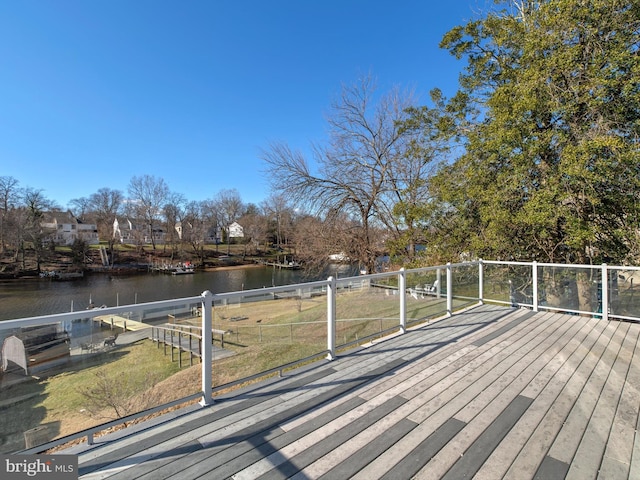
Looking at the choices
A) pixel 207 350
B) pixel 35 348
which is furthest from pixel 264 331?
pixel 35 348

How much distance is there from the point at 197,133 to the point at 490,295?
19941mm

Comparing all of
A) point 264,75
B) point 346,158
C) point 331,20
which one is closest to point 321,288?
point 346,158

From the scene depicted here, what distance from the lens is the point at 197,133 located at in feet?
65.8

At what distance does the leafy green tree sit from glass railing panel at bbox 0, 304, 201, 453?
7.50 meters

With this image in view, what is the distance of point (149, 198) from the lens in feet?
145

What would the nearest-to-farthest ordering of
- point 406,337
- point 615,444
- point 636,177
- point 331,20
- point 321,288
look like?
1. point 615,444
2. point 321,288
3. point 406,337
4. point 636,177
5. point 331,20

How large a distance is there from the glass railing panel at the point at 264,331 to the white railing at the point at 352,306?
0.01m

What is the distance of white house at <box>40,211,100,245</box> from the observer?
41656 millimetres

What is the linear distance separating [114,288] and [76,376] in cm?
3139

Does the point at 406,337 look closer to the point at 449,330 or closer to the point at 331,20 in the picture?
the point at 449,330

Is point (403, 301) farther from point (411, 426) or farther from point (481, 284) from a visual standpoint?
point (481, 284)

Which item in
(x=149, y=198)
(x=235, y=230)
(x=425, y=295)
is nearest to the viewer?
→ (x=425, y=295)

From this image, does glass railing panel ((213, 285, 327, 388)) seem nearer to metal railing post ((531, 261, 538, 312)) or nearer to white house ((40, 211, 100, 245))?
metal railing post ((531, 261, 538, 312))

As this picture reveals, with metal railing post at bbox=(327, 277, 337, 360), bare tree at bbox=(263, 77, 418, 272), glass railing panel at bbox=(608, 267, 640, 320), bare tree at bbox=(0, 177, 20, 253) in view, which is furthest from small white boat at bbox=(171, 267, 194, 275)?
glass railing panel at bbox=(608, 267, 640, 320)
